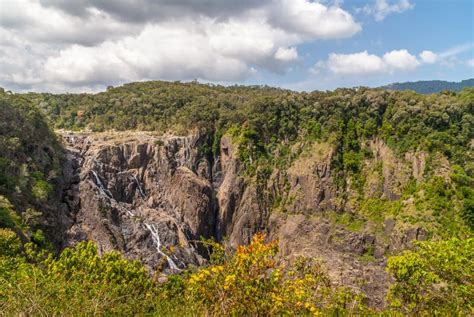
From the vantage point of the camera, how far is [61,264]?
725 inches

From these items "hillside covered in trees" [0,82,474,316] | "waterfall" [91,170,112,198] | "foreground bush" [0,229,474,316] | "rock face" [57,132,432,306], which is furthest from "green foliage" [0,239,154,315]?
"waterfall" [91,170,112,198]

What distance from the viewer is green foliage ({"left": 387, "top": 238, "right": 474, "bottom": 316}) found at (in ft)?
24.9

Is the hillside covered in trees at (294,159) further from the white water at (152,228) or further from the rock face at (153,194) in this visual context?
the white water at (152,228)

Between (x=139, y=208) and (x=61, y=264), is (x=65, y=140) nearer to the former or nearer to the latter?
(x=139, y=208)

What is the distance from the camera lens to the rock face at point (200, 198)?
43.0 m

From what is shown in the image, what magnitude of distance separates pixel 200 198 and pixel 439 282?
43738 mm

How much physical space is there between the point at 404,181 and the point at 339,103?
51.4 ft

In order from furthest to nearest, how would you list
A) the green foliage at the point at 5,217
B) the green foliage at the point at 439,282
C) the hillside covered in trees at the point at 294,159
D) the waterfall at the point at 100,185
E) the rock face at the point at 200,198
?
the waterfall at the point at 100,185 → the rock face at the point at 200,198 → the hillside covered in trees at the point at 294,159 → the green foliage at the point at 5,217 → the green foliage at the point at 439,282

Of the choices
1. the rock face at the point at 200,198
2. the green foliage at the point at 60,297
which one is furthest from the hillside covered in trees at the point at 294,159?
the green foliage at the point at 60,297

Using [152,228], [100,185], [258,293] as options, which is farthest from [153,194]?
[258,293]

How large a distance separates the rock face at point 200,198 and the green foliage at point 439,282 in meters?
→ 30.2

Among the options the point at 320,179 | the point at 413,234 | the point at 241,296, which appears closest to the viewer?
the point at 241,296

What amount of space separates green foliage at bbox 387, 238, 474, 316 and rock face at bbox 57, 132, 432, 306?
3020 cm

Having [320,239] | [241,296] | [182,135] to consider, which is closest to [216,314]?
[241,296]
